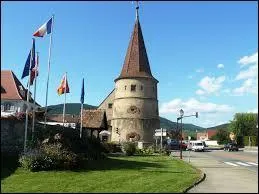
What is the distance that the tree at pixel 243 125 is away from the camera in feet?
422

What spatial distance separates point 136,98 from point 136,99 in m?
0.15

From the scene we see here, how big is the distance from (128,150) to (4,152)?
1948 centimetres

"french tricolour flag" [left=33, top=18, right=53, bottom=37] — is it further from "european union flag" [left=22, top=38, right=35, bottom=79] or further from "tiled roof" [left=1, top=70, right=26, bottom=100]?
"tiled roof" [left=1, top=70, right=26, bottom=100]

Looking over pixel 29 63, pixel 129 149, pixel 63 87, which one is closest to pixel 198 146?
pixel 129 149

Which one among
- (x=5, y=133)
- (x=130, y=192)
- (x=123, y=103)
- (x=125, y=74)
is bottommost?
(x=130, y=192)

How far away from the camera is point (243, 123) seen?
13275cm

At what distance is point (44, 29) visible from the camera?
24859mm

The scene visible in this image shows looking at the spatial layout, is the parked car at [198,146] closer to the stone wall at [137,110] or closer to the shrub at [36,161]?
the stone wall at [137,110]

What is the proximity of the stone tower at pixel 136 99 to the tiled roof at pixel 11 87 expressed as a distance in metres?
18.9

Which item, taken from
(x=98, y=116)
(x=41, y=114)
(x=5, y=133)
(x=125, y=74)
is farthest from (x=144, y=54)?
(x=5, y=133)

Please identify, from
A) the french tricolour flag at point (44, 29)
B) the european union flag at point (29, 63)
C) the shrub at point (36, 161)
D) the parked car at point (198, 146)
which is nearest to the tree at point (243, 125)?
the parked car at point (198, 146)

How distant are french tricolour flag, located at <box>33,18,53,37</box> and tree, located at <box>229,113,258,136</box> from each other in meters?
106

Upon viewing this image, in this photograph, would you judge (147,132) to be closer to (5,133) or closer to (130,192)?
(5,133)

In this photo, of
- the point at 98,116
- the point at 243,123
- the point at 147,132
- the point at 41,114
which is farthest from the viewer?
the point at 243,123
